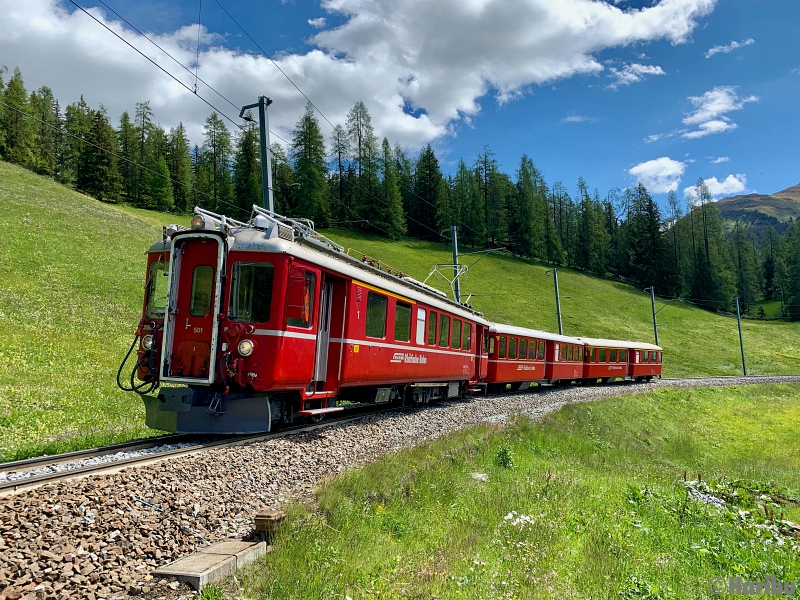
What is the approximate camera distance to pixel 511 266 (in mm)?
74125

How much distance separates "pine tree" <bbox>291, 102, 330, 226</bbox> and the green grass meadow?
57948 mm

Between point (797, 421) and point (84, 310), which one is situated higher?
point (84, 310)

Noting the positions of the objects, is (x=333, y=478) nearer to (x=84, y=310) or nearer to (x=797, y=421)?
(x=84, y=310)

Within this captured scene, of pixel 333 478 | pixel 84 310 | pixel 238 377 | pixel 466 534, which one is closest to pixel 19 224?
pixel 84 310

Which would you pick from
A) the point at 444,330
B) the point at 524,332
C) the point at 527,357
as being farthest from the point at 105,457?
the point at 527,357

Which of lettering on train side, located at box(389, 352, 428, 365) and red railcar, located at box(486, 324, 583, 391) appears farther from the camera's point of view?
red railcar, located at box(486, 324, 583, 391)

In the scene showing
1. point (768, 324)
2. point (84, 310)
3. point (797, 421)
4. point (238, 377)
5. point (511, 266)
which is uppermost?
point (511, 266)

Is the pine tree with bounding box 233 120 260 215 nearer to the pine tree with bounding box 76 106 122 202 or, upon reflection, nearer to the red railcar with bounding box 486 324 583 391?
the pine tree with bounding box 76 106 122 202

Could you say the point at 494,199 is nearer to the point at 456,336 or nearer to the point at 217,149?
the point at 217,149

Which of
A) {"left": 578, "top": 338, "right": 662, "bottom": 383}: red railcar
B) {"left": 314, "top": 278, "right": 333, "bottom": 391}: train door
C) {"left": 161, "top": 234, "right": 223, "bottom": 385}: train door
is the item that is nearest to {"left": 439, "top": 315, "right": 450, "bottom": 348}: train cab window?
{"left": 314, "top": 278, "right": 333, "bottom": 391}: train door

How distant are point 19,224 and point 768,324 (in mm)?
89416

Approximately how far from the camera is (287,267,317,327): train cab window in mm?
9062

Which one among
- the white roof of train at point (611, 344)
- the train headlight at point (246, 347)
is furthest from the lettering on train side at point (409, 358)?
the white roof of train at point (611, 344)

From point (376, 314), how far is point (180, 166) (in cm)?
7201
